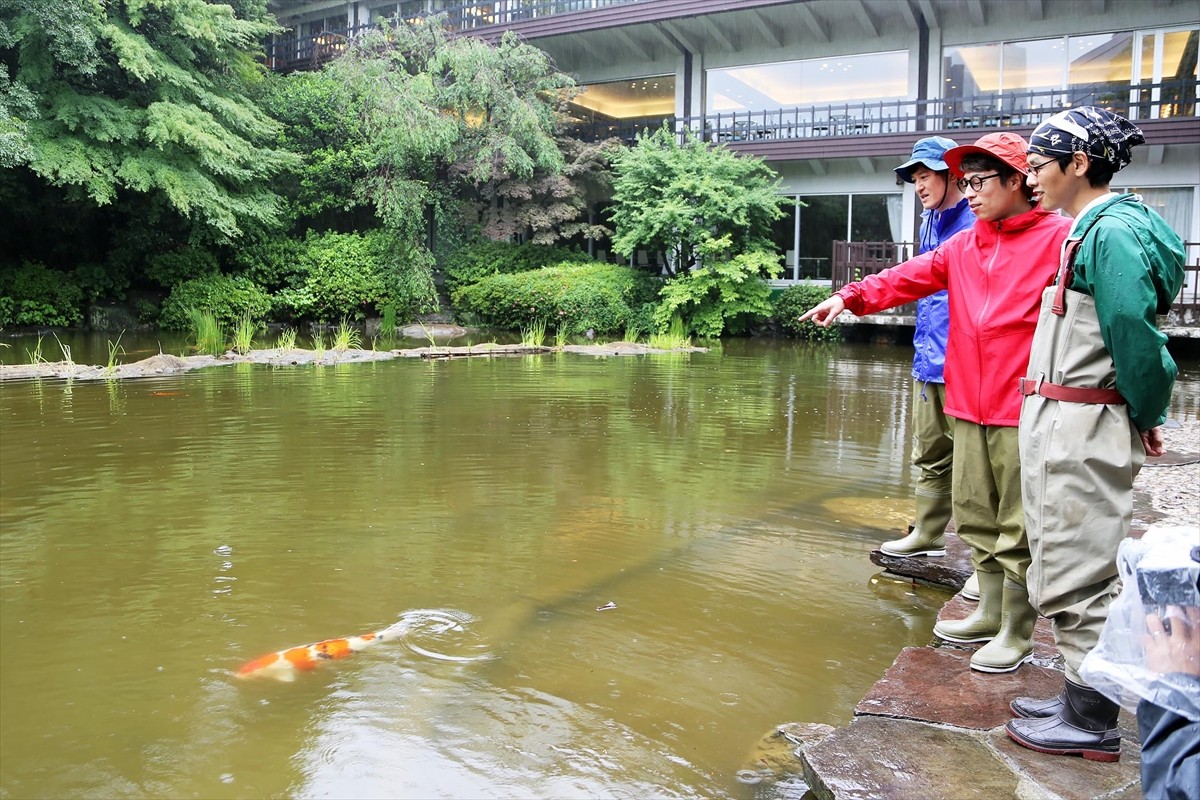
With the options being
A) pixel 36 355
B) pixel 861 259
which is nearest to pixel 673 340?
pixel 861 259

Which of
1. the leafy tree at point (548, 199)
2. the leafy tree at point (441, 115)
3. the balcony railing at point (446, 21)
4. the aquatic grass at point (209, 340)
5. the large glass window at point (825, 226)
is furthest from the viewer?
the balcony railing at point (446, 21)

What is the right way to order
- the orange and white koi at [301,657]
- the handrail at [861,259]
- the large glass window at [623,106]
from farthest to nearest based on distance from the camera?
the large glass window at [623,106]
the handrail at [861,259]
the orange and white koi at [301,657]

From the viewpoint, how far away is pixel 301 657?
3.64 m

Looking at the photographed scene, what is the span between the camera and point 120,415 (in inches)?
352

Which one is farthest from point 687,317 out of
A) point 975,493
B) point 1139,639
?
point 1139,639

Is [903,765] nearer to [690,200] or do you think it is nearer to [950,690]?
[950,690]

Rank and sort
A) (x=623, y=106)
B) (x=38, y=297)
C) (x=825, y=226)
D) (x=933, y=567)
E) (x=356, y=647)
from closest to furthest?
(x=356, y=647), (x=933, y=567), (x=38, y=297), (x=825, y=226), (x=623, y=106)

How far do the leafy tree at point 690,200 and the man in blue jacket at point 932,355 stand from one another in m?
15.0

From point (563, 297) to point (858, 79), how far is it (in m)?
8.91

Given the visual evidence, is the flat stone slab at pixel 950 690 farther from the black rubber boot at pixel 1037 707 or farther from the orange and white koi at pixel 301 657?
the orange and white koi at pixel 301 657

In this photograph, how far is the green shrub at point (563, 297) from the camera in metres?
19.8

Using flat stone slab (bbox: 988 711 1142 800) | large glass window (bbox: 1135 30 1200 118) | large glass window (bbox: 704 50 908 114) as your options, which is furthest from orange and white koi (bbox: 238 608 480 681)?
large glass window (bbox: 704 50 908 114)

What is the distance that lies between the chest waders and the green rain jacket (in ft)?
0.22

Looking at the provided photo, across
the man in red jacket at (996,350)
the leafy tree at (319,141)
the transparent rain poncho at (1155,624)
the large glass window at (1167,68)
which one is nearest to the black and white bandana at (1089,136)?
the man in red jacket at (996,350)
